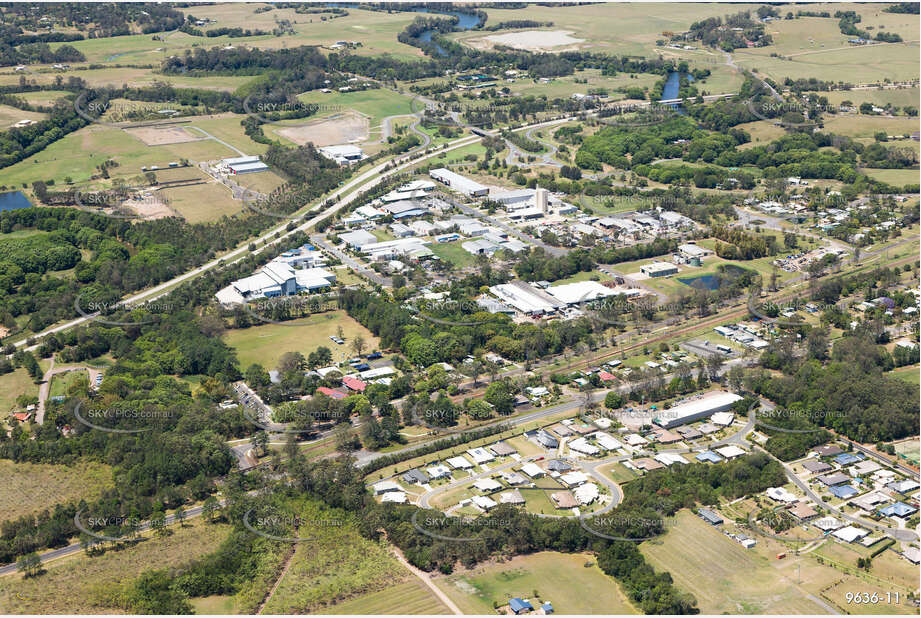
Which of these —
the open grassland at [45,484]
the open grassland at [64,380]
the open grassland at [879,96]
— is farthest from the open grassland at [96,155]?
the open grassland at [879,96]

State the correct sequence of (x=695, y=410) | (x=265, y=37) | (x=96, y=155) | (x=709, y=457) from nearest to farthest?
(x=709, y=457)
(x=695, y=410)
(x=96, y=155)
(x=265, y=37)

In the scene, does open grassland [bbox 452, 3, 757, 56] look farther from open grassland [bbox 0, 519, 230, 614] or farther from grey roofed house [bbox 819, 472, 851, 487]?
open grassland [bbox 0, 519, 230, 614]

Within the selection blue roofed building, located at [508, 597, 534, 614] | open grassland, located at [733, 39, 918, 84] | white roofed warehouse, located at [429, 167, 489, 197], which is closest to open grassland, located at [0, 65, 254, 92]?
white roofed warehouse, located at [429, 167, 489, 197]

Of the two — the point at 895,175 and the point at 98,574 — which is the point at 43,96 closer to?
the point at 98,574

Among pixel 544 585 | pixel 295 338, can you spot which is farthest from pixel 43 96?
pixel 544 585

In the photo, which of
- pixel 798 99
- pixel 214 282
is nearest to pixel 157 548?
pixel 214 282

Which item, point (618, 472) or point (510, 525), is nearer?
point (510, 525)

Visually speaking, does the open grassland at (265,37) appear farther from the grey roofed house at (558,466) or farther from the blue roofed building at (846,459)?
the blue roofed building at (846,459)

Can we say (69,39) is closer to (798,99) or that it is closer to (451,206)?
(451,206)
